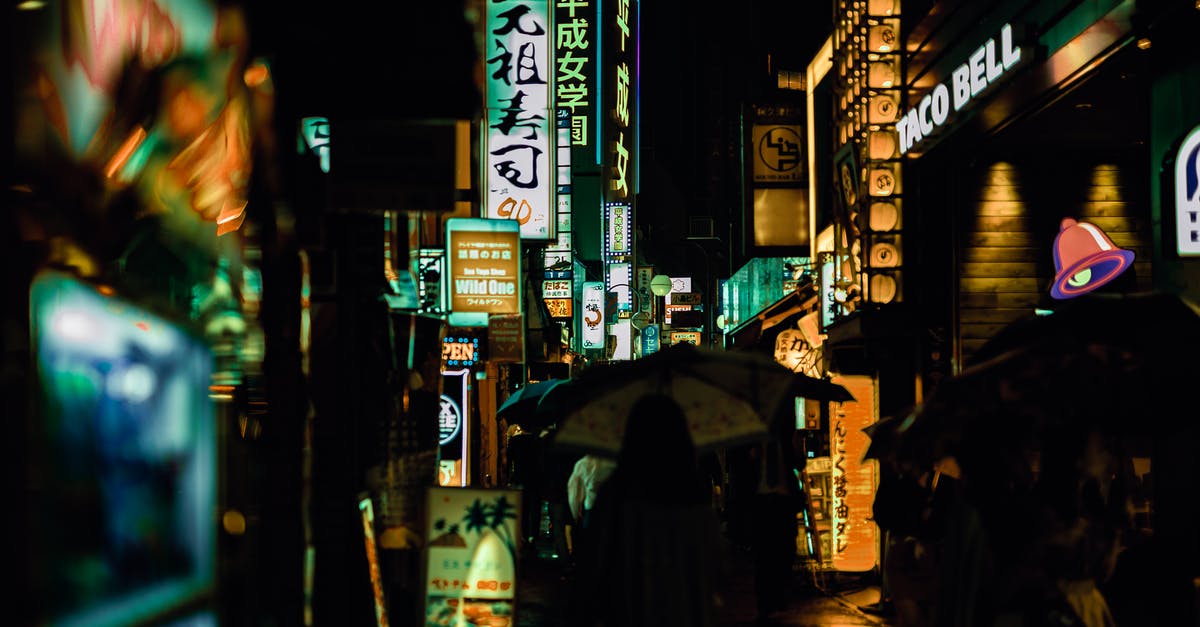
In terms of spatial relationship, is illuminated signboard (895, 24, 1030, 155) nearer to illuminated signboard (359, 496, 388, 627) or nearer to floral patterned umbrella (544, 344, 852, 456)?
floral patterned umbrella (544, 344, 852, 456)

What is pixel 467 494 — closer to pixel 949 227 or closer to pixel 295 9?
pixel 295 9

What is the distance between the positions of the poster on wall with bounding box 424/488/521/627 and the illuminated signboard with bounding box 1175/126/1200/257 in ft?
17.5

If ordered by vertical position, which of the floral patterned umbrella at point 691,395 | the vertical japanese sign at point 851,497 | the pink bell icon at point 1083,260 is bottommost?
the vertical japanese sign at point 851,497

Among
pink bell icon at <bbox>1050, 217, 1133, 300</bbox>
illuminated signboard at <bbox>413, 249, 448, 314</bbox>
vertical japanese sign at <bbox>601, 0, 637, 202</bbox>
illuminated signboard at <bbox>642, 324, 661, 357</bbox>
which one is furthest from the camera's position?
illuminated signboard at <bbox>642, 324, 661, 357</bbox>

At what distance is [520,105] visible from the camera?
16766mm

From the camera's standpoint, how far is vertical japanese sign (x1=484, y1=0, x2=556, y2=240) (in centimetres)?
1678

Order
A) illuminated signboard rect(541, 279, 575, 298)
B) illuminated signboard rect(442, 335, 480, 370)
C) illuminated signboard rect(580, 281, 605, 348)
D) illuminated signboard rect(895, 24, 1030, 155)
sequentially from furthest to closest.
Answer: illuminated signboard rect(580, 281, 605, 348), illuminated signboard rect(541, 279, 575, 298), illuminated signboard rect(442, 335, 480, 370), illuminated signboard rect(895, 24, 1030, 155)

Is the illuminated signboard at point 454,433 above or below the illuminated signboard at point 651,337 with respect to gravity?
below

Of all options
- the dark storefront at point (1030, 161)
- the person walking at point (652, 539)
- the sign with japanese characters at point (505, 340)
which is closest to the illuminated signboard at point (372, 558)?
the person walking at point (652, 539)

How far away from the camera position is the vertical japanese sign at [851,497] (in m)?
16.0

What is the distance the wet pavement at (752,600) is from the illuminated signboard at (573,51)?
45.6ft

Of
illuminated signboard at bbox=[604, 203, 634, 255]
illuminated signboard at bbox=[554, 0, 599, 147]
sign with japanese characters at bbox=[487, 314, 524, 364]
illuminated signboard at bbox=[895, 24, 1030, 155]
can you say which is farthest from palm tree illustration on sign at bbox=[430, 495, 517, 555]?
illuminated signboard at bbox=[604, 203, 634, 255]

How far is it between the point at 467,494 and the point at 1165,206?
5693 mm

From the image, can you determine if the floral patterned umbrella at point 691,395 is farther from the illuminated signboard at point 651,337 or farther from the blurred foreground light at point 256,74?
the illuminated signboard at point 651,337
